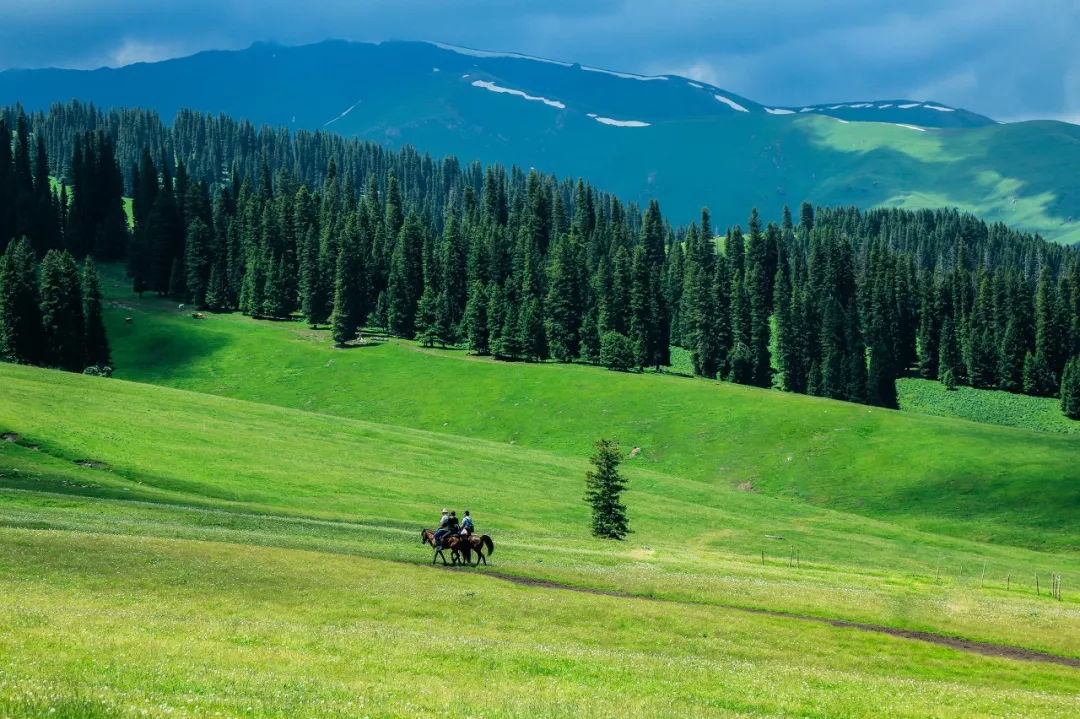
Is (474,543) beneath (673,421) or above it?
beneath

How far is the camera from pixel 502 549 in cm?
5744

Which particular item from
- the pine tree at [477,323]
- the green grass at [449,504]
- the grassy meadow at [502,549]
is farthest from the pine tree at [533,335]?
the green grass at [449,504]

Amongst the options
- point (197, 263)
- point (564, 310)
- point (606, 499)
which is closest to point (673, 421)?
point (564, 310)

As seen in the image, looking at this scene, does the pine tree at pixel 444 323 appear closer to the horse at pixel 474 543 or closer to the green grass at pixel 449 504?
the green grass at pixel 449 504

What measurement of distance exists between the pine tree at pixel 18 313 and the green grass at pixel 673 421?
27.1 metres

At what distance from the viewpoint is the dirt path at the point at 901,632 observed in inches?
1511

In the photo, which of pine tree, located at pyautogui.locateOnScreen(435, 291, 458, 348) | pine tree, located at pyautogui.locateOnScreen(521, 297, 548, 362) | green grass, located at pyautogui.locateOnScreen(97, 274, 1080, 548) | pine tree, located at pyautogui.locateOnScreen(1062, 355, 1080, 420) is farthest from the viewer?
pine tree, located at pyautogui.locateOnScreen(435, 291, 458, 348)

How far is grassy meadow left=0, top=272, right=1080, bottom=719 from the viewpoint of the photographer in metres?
23.2

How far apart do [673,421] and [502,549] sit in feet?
256

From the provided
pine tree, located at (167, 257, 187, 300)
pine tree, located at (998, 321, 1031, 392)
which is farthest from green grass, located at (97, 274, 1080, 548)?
pine tree, located at (998, 321, 1031, 392)

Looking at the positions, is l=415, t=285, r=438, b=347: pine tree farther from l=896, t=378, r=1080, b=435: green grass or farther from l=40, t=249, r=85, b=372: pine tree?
l=896, t=378, r=1080, b=435: green grass

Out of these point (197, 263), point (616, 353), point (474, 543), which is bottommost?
point (474, 543)

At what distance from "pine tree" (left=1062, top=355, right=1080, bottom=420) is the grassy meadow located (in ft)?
182

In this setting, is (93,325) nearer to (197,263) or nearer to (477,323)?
(197,263)
